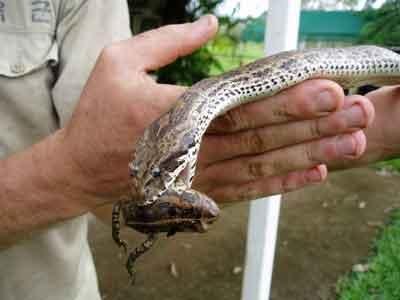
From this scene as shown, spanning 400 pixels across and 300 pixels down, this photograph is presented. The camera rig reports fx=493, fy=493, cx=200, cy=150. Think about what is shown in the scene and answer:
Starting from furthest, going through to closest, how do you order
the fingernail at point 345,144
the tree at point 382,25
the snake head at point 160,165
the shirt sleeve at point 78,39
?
the tree at point 382,25
the shirt sleeve at point 78,39
the fingernail at point 345,144
the snake head at point 160,165

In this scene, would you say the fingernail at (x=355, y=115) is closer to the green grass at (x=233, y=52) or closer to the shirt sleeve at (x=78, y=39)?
the shirt sleeve at (x=78, y=39)

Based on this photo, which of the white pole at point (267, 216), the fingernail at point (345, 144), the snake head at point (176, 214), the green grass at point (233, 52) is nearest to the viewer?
the snake head at point (176, 214)

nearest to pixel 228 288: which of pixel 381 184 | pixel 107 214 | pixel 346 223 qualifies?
pixel 346 223

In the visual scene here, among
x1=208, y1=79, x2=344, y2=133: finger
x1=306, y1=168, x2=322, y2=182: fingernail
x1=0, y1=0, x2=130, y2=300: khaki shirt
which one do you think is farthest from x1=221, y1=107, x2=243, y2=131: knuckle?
x1=0, y1=0, x2=130, y2=300: khaki shirt

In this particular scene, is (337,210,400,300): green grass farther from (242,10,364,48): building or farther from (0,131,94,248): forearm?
(0,131,94,248): forearm

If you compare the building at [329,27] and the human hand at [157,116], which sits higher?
the human hand at [157,116]

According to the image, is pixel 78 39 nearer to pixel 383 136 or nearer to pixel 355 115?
pixel 355 115

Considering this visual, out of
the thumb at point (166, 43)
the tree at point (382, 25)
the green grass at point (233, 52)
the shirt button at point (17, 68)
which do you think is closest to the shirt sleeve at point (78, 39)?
the shirt button at point (17, 68)
